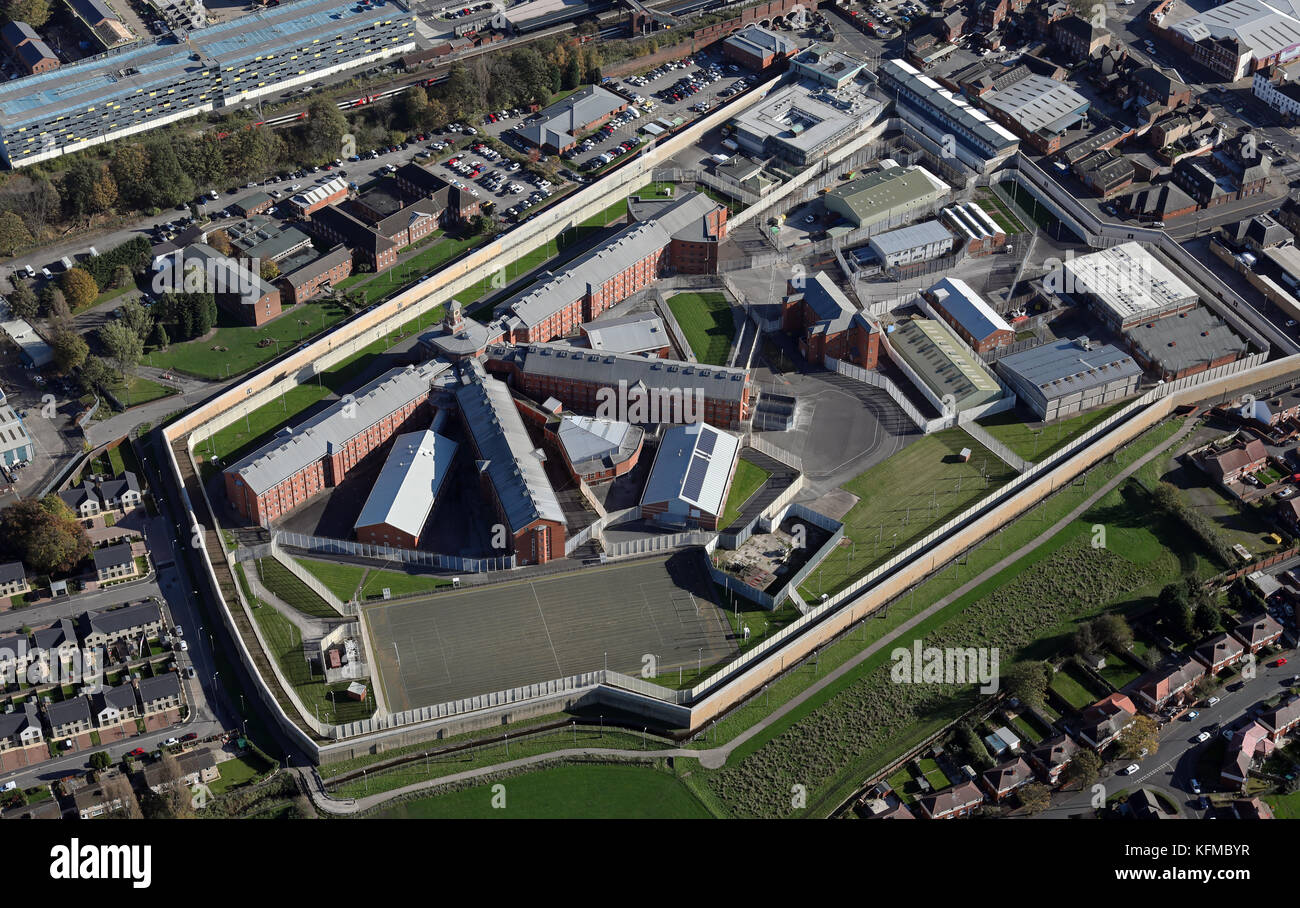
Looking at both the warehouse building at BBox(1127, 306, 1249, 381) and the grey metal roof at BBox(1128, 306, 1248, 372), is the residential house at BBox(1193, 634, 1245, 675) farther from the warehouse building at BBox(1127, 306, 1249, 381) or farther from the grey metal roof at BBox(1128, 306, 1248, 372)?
the grey metal roof at BBox(1128, 306, 1248, 372)

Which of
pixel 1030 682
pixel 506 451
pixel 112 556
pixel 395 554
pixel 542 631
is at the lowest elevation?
pixel 1030 682

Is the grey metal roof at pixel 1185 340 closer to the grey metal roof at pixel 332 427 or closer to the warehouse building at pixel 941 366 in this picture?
the warehouse building at pixel 941 366

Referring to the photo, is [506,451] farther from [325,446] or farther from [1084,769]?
[1084,769]

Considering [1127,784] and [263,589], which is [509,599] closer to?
[263,589]

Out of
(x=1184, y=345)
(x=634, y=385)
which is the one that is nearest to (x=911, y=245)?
(x=1184, y=345)

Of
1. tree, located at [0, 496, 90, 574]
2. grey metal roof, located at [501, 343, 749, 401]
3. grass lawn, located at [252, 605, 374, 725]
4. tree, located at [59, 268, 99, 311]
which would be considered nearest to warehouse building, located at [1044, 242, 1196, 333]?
grey metal roof, located at [501, 343, 749, 401]

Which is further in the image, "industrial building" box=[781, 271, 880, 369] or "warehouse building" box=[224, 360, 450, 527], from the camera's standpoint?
"industrial building" box=[781, 271, 880, 369]
